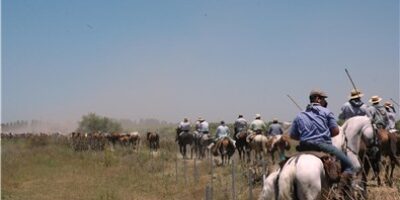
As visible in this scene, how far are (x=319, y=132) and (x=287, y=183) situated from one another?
3.28 feet

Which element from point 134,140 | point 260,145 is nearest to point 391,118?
point 260,145

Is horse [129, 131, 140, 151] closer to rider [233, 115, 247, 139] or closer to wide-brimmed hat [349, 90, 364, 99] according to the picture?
rider [233, 115, 247, 139]

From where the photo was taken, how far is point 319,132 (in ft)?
24.6

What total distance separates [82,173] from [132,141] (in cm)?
1642

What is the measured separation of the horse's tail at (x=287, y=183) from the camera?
696 centimetres

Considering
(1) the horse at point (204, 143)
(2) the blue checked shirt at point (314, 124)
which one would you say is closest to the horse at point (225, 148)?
(1) the horse at point (204, 143)

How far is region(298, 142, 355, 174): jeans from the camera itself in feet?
24.4

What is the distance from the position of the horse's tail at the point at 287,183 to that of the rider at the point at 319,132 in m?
0.58

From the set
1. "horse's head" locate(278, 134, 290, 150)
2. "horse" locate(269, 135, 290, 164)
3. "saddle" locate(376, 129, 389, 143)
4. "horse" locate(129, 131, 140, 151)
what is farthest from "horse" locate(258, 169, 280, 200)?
"horse" locate(129, 131, 140, 151)

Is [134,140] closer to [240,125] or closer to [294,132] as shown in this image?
[240,125]

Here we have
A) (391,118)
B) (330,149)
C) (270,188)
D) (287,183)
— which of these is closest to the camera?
(287,183)

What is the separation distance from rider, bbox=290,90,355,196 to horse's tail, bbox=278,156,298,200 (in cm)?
58

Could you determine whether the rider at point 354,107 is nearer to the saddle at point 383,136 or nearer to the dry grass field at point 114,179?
the saddle at point 383,136

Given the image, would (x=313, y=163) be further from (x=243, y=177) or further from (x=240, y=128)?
(x=240, y=128)
